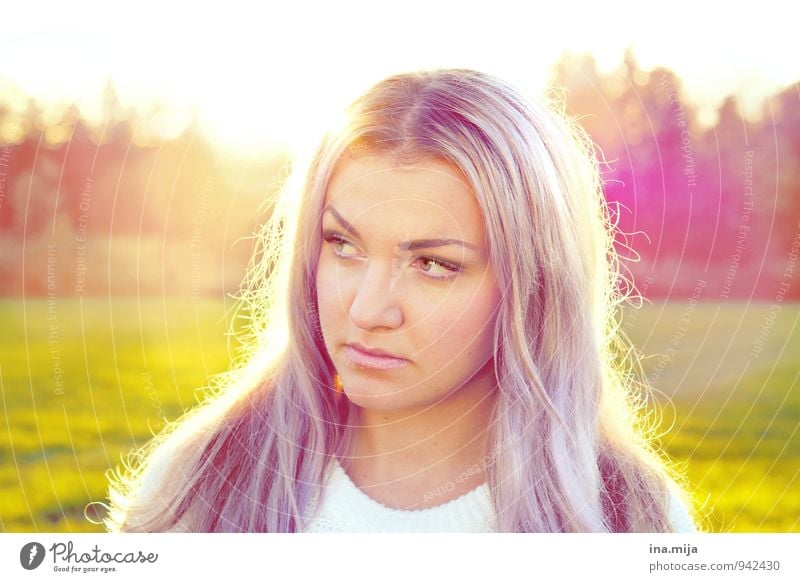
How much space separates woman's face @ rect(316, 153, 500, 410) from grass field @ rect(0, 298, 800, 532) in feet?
1.13

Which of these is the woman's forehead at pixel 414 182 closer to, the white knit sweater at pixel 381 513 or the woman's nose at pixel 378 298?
the woman's nose at pixel 378 298

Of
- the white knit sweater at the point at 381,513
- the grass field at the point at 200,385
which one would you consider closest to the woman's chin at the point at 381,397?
the white knit sweater at the point at 381,513

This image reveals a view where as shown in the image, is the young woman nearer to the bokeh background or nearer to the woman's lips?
the woman's lips

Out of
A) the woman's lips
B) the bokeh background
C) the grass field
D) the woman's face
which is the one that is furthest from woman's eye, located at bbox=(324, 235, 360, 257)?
the grass field

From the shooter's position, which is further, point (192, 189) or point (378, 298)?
point (192, 189)

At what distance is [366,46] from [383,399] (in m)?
0.50

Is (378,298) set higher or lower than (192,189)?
lower

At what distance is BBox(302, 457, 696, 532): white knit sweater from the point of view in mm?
1146

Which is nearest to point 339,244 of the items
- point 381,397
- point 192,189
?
point 381,397

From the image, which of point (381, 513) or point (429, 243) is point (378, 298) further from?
point (381, 513)

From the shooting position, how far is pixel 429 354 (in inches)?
41.9

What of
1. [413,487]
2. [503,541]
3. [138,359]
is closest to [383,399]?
[413,487]

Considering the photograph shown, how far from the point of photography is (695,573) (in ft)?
4.09

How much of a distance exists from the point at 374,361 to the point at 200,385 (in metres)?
0.43
